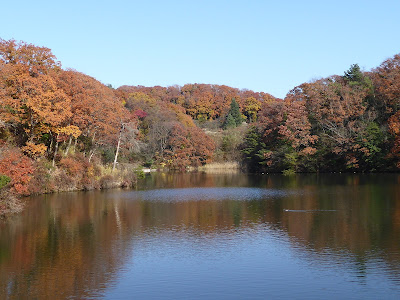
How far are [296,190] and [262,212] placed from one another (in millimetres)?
11338

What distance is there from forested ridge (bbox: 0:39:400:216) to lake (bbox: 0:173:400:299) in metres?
4.89

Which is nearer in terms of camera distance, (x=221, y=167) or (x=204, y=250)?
(x=204, y=250)

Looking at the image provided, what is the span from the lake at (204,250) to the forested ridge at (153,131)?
4894 mm

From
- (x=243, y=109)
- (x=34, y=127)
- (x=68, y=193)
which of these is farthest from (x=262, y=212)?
(x=243, y=109)

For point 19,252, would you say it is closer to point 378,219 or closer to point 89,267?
point 89,267

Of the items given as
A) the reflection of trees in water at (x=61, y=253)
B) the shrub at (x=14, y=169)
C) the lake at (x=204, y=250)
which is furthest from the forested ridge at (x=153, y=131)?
the lake at (x=204, y=250)

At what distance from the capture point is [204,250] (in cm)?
1569

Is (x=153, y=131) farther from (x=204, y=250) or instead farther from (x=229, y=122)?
(x=204, y=250)

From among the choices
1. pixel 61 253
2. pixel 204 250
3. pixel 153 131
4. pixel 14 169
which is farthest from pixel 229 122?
pixel 61 253

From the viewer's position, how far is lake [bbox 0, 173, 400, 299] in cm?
1154

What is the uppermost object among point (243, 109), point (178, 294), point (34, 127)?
point (243, 109)

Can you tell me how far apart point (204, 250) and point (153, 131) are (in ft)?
171

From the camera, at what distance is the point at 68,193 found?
1282 inches

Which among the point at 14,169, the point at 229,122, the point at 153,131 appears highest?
the point at 229,122
